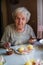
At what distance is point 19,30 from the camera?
6.20 feet

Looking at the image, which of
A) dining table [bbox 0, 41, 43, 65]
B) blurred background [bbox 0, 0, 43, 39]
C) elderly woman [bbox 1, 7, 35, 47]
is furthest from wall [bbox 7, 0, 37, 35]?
dining table [bbox 0, 41, 43, 65]

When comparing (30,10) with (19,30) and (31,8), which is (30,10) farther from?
(19,30)

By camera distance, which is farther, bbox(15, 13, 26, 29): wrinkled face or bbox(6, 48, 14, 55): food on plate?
bbox(15, 13, 26, 29): wrinkled face

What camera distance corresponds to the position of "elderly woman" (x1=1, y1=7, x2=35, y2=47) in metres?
1.85

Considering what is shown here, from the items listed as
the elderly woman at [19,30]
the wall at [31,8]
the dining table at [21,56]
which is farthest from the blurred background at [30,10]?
the dining table at [21,56]

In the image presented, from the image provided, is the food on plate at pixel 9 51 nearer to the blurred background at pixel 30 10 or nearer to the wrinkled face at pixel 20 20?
the wrinkled face at pixel 20 20

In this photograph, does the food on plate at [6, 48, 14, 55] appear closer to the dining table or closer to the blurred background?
the dining table

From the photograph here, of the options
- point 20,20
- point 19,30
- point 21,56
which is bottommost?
point 21,56

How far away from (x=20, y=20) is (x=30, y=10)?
0.42 meters

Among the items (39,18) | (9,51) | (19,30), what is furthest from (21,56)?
(39,18)

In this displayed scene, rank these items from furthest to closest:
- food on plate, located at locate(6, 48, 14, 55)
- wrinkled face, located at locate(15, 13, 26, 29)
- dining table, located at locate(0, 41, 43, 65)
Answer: wrinkled face, located at locate(15, 13, 26, 29)
food on plate, located at locate(6, 48, 14, 55)
dining table, located at locate(0, 41, 43, 65)

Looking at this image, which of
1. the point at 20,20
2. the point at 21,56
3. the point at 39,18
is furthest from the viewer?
the point at 39,18

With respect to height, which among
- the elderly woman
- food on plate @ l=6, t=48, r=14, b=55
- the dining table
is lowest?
the dining table

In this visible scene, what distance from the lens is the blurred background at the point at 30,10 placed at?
218 cm
